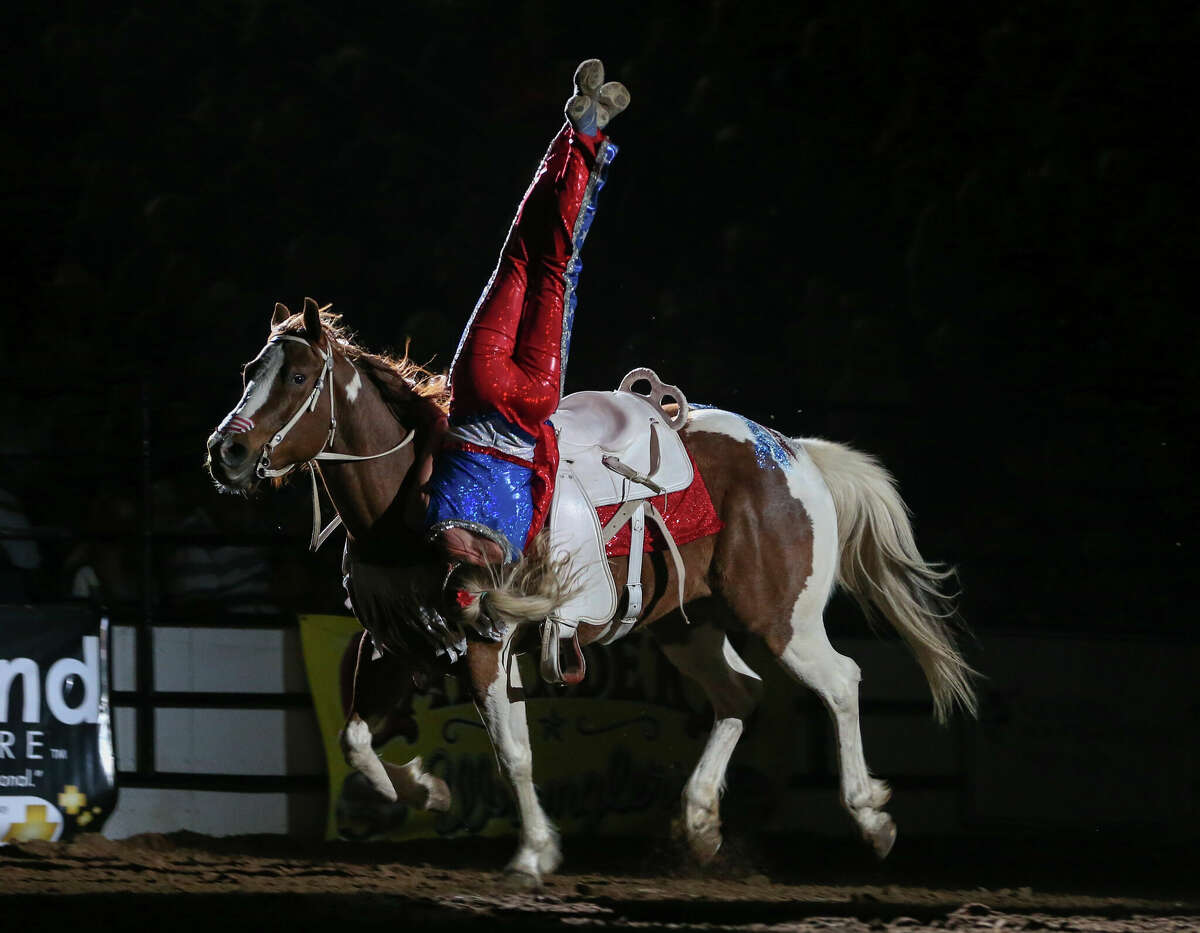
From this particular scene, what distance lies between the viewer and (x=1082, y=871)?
4.34m

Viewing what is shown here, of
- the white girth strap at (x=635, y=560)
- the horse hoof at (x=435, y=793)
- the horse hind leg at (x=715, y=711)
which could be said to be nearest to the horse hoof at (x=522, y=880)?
the horse hoof at (x=435, y=793)

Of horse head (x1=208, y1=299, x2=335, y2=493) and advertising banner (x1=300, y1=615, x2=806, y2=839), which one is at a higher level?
horse head (x1=208, y1=299, x2=335, y2=493)

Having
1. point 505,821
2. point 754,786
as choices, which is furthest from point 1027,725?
point 505,821

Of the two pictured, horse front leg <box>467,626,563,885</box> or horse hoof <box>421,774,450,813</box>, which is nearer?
horse front leg <box>467,626,563,885</box>

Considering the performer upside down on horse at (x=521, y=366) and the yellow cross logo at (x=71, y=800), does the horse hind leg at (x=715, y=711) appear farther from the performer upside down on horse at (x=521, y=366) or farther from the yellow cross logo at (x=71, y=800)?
the yellow cross logo at (x=71, y=800)

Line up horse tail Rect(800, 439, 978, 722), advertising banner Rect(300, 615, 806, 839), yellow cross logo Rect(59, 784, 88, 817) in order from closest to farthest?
horse tail Rect(800, 439, 978, 722) → yellow cross logo Rect(59, 784, 88, 817) → advertising banner Rect(300, 615, 806, 839)

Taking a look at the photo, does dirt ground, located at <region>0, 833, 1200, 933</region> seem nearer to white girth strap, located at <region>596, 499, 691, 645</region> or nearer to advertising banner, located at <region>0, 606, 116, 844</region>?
advertising banner, located at <region>0, 606, 116, 844</region>

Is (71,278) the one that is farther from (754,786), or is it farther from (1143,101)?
(1143,101)

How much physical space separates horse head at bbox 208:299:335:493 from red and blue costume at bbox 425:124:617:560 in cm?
33

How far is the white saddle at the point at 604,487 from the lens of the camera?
369 cm

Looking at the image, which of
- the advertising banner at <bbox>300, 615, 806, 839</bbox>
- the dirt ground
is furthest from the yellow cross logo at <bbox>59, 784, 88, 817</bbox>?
the advertising banner at <bbox>300, 615, 806, 839</bbox>

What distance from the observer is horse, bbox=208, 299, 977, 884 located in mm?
3479

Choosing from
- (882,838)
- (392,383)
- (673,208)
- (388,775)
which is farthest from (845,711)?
(673,208)

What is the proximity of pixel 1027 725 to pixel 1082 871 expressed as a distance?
0.68 m
